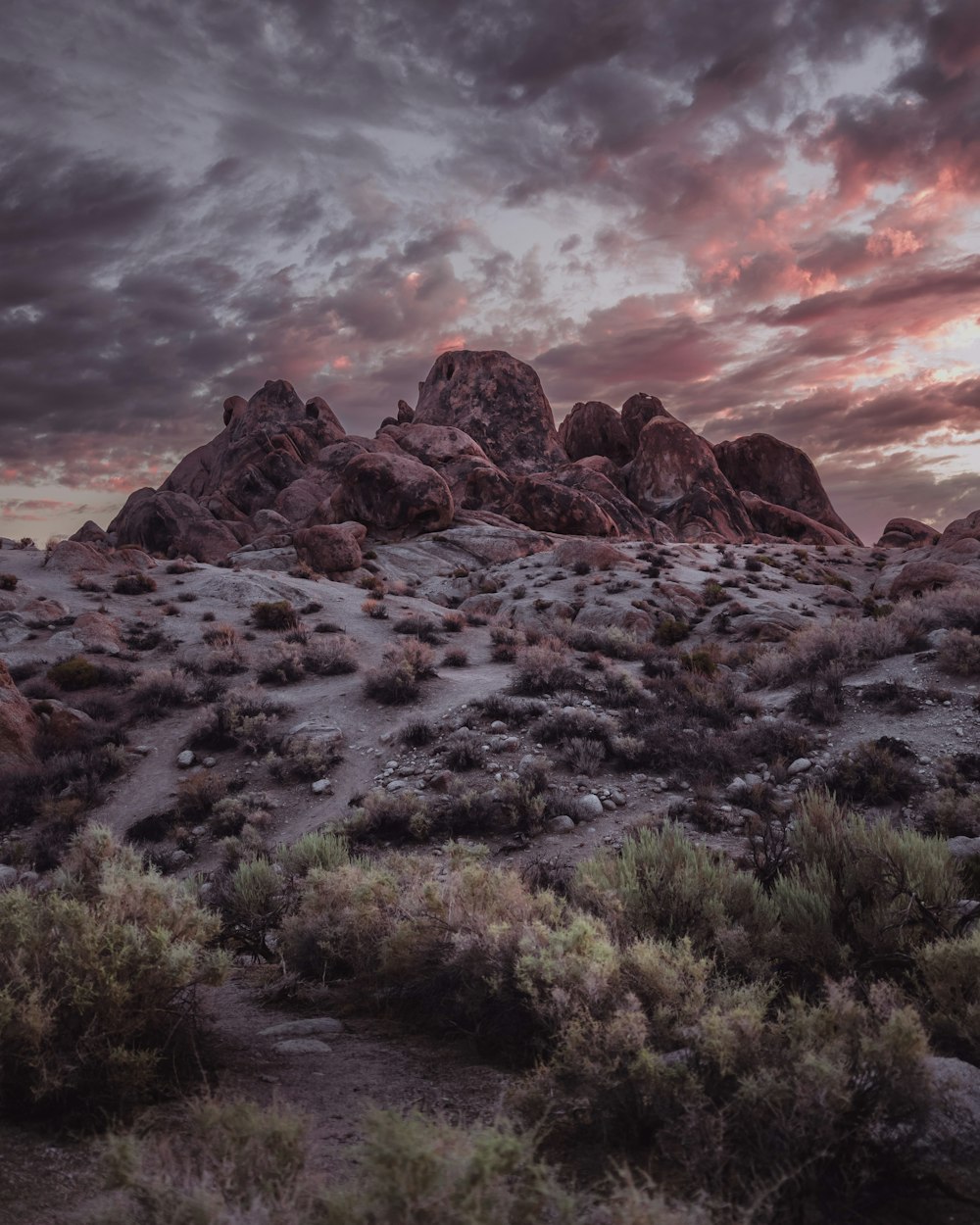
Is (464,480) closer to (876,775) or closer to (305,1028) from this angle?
(876,775)

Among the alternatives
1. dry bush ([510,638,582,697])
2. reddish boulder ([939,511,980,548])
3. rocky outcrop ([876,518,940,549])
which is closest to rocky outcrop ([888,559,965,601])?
dry bush ([510,638,582,697])

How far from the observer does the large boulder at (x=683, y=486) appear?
243 ft

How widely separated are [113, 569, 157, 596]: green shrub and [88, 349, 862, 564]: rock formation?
6032 mm

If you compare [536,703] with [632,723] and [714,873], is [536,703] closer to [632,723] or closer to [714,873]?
[632,723]

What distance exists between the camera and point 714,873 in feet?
18.4

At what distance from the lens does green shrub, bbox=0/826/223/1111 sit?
10.8 feet

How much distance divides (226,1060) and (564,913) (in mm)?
2381

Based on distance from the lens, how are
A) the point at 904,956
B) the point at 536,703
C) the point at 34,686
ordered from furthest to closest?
the point at 34,686, the point at 536,703, the point at 904,956

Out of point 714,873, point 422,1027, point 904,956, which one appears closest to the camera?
point 904,956

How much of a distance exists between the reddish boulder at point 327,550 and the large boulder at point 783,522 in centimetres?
5316

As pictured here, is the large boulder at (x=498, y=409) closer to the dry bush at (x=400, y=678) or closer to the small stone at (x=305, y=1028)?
the dry bush at (x=400, y=678)

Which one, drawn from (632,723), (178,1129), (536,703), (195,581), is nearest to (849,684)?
(632,723)

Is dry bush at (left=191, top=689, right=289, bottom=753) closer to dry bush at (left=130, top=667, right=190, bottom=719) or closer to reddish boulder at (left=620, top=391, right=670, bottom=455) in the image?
dry bush at (left=130, top=667, right=190, bottom=719)

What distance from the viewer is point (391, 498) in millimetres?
53469
